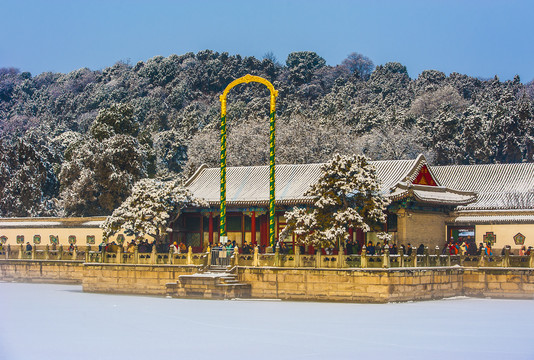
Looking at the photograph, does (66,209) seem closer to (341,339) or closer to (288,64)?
(341,339)

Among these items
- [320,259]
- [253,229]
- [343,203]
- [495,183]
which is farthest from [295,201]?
[495,183]

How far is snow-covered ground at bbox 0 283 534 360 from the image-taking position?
69.8 ft

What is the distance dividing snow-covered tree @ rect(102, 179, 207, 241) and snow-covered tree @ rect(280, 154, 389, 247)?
7909 mm

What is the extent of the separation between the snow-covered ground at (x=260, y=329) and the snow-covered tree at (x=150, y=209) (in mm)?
5723

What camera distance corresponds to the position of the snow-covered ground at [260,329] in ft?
69.8

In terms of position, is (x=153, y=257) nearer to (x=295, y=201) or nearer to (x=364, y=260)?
(x=295, y=201)

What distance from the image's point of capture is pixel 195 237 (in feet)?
150

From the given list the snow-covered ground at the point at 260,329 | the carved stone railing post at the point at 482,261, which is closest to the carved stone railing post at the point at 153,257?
the snow-covered ground at the point at 260,329

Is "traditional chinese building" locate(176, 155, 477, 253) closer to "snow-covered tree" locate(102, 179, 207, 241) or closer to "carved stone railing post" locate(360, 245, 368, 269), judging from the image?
"snow-covered tree" locate(102, 179, 207, 241)

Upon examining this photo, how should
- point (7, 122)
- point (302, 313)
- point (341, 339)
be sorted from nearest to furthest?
point (341, 339)
point (302, 313)
point (7, 122)

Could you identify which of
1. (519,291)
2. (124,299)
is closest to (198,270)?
(124,299)

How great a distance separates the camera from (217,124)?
81.9 metres

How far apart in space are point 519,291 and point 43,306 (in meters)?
20.0

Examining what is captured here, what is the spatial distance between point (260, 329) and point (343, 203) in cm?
1159
